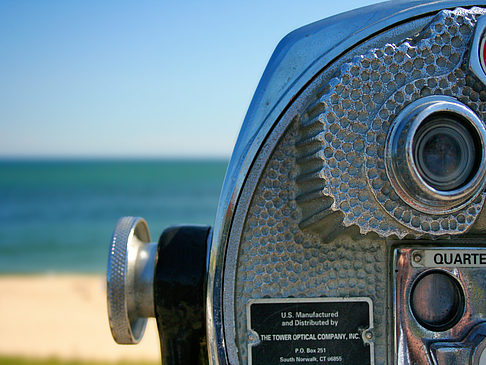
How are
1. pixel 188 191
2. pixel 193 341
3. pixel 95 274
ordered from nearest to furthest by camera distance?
pixel 193 341
pixel 95 274
pixel 188 191

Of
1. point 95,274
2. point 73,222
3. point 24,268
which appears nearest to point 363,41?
point 95,274

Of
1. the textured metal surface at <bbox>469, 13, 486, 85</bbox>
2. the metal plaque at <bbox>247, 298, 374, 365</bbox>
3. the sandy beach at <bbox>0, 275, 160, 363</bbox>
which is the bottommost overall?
the sandy beach at <bbox>0, 275, 160, 363</bbox>

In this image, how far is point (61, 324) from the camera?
684 centimetres

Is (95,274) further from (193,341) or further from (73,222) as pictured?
(193,341)

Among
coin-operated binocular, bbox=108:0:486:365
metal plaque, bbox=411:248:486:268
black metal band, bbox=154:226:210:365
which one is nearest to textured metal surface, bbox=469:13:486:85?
coin-operated binocular, bbox=108:0:486:365

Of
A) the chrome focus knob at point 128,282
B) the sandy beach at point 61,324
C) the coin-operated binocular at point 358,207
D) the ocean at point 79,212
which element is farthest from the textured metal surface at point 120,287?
the ocean at point 79,212

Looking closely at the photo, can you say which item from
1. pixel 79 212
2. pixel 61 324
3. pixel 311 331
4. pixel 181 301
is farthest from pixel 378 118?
pixel 79 212

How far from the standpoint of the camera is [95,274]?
1211 centimetres

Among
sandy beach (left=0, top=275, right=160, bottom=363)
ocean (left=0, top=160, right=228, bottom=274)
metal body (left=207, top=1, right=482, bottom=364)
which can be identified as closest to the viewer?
metal body (left=207, top=1, right=482, bottom=364)

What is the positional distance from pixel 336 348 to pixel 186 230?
41 centimetres

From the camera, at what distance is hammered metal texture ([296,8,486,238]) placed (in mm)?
990

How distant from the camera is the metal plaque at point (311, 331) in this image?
1092 millimetres

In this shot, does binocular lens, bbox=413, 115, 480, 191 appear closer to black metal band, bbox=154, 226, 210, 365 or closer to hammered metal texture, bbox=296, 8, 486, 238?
hammered metal texture, bbox=296, 8, 486, 238

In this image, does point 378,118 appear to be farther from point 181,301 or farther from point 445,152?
point 181,301
